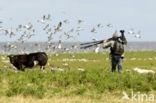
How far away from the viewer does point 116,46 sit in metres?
25.1

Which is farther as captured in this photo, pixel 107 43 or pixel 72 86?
pixel 107 43

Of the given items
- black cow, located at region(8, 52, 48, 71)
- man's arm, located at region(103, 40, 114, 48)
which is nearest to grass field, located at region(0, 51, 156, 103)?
man's arm, located at region(103, 40, 114, 48)

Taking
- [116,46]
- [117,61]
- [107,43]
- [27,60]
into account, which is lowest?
[27,60]

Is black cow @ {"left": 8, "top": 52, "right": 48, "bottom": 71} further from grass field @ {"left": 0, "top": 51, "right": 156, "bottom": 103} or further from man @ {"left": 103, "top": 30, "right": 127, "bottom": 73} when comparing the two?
grass field @ {"left": 0, "top": 51, "right": 156, "bottom": 103}

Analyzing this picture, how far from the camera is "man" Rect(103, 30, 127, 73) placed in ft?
81.9

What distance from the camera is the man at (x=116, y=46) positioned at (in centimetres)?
2497

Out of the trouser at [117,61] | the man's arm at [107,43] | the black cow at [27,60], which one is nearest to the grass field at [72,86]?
the trouser at [117,61]

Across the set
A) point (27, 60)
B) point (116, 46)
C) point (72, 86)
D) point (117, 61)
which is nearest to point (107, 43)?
point (116, 46)

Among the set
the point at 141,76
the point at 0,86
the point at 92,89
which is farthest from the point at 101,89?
the point at 0,86

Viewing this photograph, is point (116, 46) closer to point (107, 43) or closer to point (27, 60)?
point (107, 43)

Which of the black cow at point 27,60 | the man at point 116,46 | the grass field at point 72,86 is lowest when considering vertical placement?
the black cow at point 27,60

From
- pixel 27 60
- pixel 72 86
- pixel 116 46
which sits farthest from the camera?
pixel 27 60

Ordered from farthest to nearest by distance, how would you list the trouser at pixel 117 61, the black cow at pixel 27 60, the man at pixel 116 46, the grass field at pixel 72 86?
the black cow at pixel 27 60, the trouser at pixel 117 61, the man at pixel 116 46, the grass field at pixel 72 86

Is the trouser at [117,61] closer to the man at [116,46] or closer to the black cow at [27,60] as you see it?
the man at [116,46]
